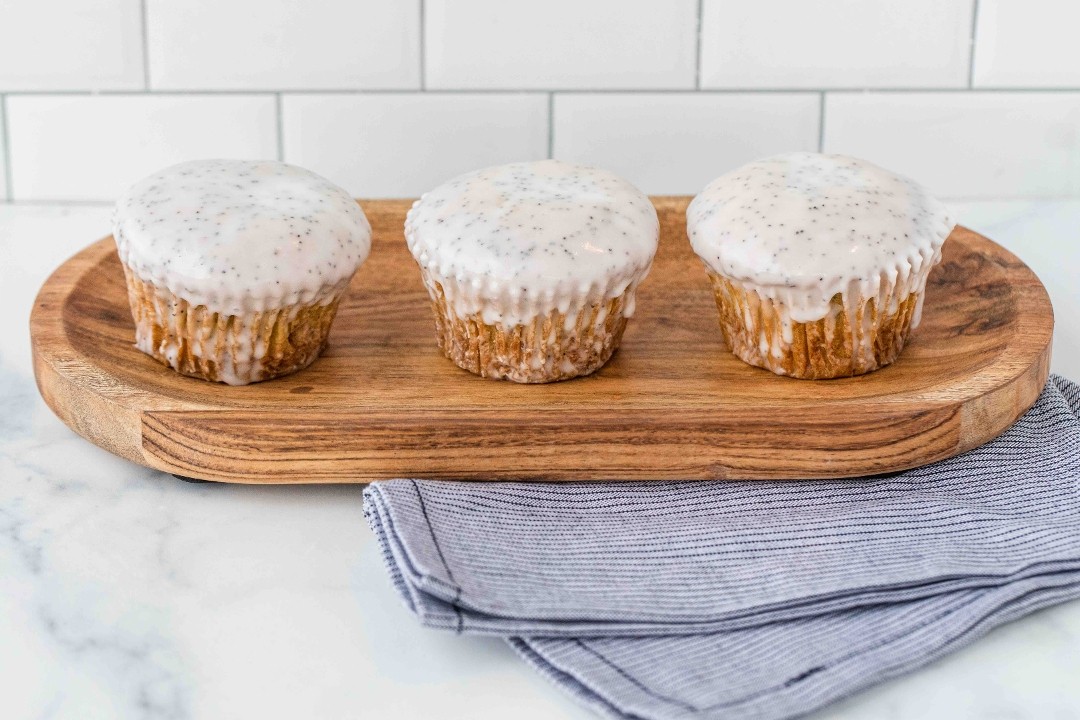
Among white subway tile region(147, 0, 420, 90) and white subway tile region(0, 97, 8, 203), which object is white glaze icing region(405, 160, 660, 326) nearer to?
white subway tile region(147, 0, 420, 90)

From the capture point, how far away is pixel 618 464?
1.01 meters

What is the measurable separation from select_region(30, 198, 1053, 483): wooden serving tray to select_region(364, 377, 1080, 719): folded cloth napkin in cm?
3

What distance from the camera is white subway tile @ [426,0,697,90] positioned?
1.54 meters

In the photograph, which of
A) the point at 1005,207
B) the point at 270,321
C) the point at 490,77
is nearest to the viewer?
the point at 270,321

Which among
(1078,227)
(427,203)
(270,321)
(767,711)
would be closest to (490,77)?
(427,203)

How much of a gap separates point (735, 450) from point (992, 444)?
0.25 m

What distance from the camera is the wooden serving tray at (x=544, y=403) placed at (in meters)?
0.99

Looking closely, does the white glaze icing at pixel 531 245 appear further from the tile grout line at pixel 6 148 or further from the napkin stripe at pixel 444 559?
the tile grout line at pixel 6 148

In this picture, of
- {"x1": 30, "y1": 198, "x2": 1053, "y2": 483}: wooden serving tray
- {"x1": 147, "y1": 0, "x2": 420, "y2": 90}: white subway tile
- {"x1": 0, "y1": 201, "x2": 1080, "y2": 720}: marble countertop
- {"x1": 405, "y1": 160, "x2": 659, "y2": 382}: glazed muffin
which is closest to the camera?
{"x1": 0, "y1": 201, "x2": 1080, "y2": 720}: marble countertop

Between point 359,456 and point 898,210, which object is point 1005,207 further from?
point 359,456

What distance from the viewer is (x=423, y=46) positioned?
5.10 ft

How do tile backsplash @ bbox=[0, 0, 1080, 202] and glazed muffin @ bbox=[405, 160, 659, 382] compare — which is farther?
tile backsplash @ bbox=[0, 0, 1080, 202]

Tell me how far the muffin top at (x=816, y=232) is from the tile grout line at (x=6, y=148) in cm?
98

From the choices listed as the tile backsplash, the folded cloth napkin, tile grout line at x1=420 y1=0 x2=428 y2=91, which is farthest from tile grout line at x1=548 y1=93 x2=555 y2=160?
the folded cloth napkin
